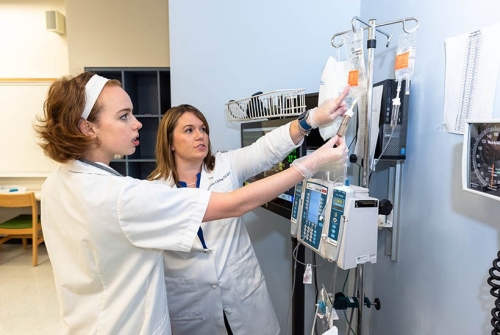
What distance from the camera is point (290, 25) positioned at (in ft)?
5.74

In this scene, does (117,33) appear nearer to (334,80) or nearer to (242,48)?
(242,48)

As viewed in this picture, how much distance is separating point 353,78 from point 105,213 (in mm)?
913

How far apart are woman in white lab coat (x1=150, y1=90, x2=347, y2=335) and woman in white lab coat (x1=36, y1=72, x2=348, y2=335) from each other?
30cm

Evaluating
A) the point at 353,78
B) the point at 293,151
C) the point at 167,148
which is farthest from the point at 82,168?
the point at 353,78

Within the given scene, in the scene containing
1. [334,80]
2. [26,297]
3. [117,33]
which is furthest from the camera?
[117,33]

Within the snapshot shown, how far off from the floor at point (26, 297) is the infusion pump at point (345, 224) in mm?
2309

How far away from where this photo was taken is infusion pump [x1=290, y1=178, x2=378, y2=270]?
977mm

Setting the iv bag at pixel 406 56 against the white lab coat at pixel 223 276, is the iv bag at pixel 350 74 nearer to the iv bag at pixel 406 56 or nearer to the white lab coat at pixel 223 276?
the iv bag at pixel 406 56

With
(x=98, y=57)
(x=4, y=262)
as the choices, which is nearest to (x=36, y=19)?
(x=98, y=57)

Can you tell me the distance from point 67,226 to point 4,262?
3.58 meters

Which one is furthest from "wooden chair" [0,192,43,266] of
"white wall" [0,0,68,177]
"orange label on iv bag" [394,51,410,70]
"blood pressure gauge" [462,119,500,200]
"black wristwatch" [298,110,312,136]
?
"blood pressure gauge" [462,119,500,200]

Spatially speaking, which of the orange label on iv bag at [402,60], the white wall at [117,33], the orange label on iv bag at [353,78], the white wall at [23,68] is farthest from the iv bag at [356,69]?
the white wall at [23,68]

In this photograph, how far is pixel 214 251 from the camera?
1287mm

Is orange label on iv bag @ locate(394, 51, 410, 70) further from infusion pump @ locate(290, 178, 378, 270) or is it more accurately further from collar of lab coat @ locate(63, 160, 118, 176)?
collar of lab coat @ locate(63, 160, 118, 176)
